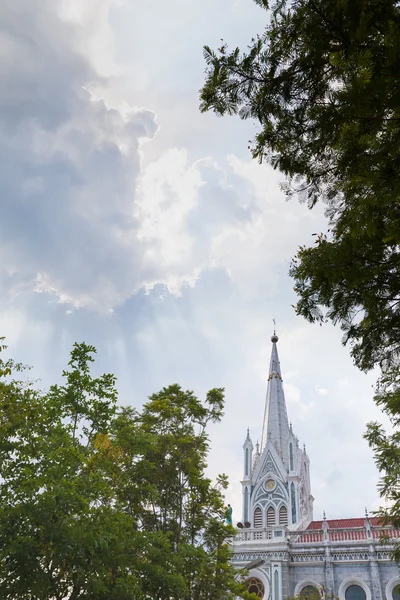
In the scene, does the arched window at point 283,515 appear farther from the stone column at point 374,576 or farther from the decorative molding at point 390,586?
the decorative molding at point 390,586

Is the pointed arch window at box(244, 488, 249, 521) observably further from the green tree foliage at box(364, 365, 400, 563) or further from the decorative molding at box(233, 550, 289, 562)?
the green tree foliage at box(364, 365, 400, 563)

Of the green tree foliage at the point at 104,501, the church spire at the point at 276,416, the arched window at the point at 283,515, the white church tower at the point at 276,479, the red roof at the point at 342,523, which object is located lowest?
the green tree foliage at the point at 104,501

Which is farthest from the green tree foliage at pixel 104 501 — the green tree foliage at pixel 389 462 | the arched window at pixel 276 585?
the arched window at pixel 276 585

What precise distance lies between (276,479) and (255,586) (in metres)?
7.71

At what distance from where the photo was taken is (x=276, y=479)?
3509cm

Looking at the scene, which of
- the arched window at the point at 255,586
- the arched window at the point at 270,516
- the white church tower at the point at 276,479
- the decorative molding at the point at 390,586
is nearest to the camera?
the decorative molding at the point at 390,586

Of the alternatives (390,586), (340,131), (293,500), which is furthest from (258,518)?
(340,131)

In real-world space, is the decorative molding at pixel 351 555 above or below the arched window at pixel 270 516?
below

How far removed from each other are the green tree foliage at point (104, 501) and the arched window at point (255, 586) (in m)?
16.3

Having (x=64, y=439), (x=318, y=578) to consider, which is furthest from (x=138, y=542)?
(x=318, y=578)

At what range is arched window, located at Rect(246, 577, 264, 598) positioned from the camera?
93.8 ft

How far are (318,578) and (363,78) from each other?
29.8 m

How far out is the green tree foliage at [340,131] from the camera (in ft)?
16.4

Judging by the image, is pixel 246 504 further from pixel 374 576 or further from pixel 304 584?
pixel 374 576
